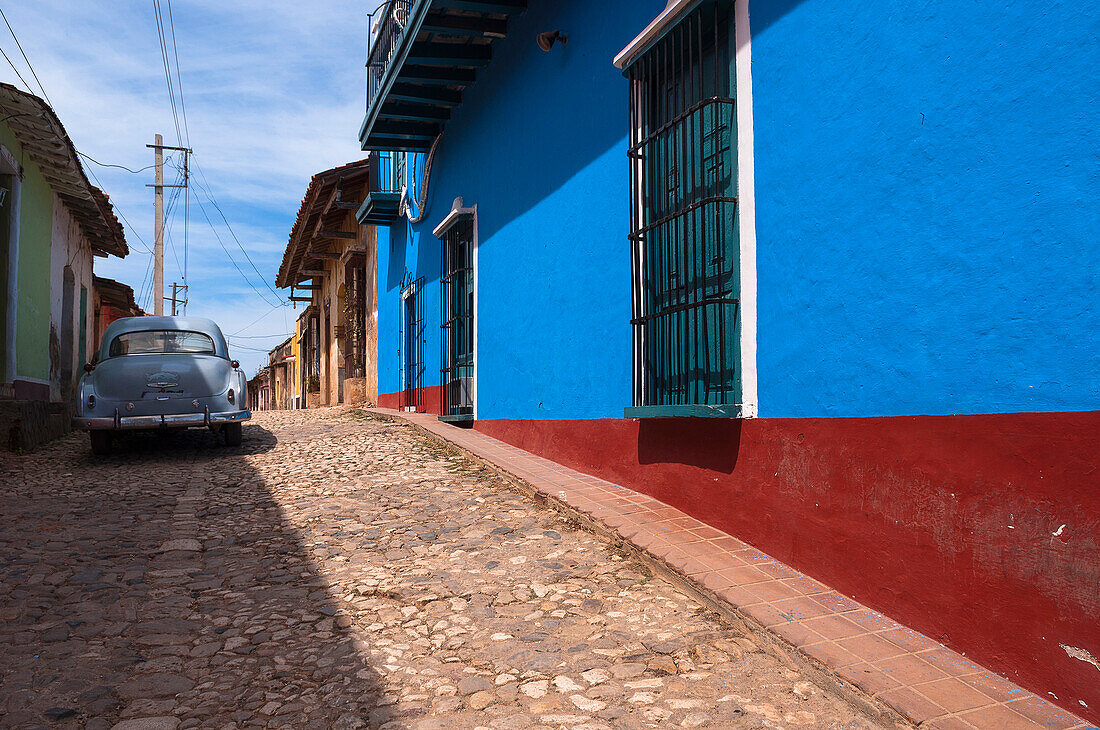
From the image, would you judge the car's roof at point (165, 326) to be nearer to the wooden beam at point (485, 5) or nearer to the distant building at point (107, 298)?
the wooden beam at point (485, 5)

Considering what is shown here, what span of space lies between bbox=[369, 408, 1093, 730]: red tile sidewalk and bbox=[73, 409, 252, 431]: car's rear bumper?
4.87 m

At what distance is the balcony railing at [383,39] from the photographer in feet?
33.7

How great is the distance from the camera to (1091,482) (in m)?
2.35

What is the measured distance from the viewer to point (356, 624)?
3625mm

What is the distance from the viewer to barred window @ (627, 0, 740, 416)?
433 cm

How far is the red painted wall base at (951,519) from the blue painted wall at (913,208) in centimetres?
14

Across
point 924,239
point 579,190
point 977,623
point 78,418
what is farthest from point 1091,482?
point 78,418

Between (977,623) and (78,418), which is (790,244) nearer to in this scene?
(977,623)

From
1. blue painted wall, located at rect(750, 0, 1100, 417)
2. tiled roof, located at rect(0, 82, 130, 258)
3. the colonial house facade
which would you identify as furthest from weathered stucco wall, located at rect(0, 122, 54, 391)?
blue painted wall, located at rect(750, 0, 1100, 417)

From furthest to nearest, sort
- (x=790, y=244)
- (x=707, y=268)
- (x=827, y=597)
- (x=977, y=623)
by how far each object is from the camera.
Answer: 1. (x=707, y=268)
2. (x=790, y=244)
3. (x=827, y=597)
4. (x=977, y=623)

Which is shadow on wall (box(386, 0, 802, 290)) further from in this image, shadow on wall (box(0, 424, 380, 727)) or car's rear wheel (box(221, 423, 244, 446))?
car's rear wheel (box(221, 423, 244, 446))

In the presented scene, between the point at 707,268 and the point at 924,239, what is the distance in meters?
1.62

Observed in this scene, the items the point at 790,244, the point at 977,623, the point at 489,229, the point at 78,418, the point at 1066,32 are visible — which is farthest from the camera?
the point at 489,229

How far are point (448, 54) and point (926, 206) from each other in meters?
7.13
